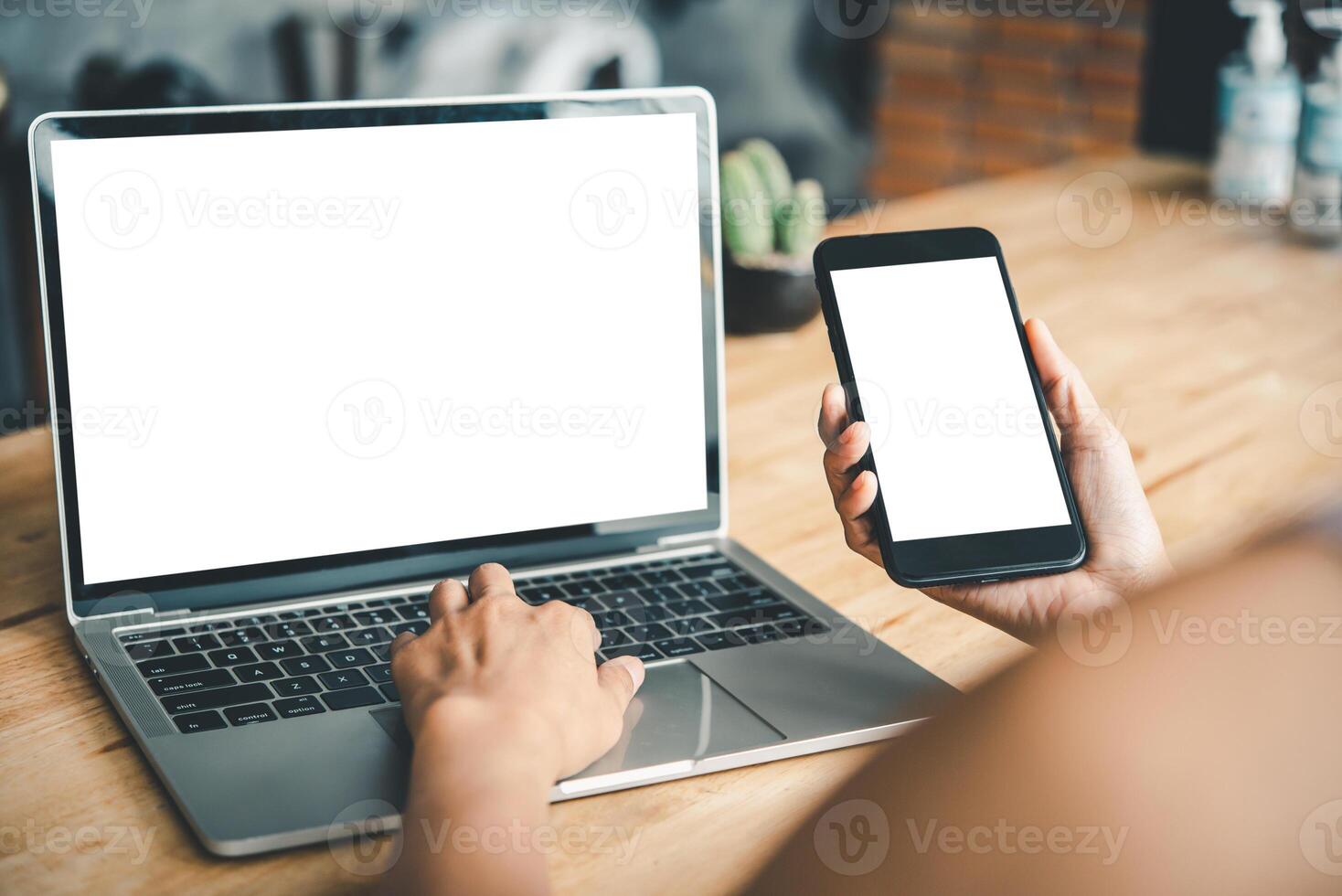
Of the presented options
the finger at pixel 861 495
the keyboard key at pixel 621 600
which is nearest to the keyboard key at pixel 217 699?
the keyboard key at pixel 621 600

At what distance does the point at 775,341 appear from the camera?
53.7 inches

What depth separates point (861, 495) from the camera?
0.78m

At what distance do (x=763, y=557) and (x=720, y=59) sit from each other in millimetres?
1767

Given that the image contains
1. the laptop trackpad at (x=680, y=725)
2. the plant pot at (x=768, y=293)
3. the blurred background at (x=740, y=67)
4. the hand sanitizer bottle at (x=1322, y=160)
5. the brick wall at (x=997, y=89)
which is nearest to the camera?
the laptop trackpad at (x=680, y=725)

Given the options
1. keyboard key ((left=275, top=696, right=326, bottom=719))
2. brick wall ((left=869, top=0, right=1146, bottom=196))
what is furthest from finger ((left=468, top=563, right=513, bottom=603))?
brick wall ((left=869, top=0, right=1146, bottom=196))

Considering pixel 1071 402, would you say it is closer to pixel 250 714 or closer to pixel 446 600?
pixel 446 600

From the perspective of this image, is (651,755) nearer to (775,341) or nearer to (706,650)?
(706,650)

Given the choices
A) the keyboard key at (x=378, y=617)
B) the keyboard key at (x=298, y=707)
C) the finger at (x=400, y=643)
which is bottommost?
the keyboard key at (x=378, y=617)

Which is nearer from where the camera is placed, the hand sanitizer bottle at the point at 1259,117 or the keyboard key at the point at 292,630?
the keyboard key at the point at 292,630

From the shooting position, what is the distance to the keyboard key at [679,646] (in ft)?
2.47

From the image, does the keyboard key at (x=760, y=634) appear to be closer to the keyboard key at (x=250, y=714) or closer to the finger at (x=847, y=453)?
the finger at (x=847, y=453)

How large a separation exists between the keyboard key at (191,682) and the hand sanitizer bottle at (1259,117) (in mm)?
1523

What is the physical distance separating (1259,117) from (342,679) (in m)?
1.53

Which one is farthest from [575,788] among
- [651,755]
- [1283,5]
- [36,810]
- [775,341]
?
[1283,5]
